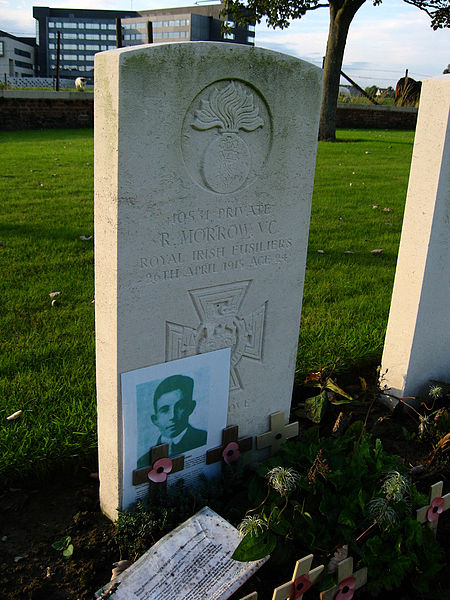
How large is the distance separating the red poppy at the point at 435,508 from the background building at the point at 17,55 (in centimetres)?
9855

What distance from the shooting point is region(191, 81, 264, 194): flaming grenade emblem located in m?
2.22

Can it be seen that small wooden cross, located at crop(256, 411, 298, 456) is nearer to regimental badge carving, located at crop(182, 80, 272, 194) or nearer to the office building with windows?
regimental badge carving, located at crop(182, 80, 272, 194)

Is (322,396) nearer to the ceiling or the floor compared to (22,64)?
nearer to the floor

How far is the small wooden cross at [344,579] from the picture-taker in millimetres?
2168

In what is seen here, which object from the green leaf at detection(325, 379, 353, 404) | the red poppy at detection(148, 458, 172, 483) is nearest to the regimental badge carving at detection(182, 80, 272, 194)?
the red poppy at detection(148, 458, 172, 483)

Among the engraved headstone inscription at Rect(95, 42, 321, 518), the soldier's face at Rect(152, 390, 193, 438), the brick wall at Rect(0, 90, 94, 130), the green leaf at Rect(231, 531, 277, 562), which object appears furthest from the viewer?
the brick wall at Rect(0, 90, 94, 130)

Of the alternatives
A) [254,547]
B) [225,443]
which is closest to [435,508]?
[254,547]

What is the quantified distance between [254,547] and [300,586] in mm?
214

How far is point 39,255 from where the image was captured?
530 cm

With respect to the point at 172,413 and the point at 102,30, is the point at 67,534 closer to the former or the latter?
the point at 172,413

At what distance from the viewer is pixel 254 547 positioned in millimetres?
2182

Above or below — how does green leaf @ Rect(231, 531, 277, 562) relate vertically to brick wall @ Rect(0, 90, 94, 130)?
below

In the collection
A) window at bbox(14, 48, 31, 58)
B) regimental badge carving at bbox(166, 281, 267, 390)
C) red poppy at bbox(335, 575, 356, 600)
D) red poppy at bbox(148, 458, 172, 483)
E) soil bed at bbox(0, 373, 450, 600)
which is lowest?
soil bed at bbox(0, 373, 450, 600)

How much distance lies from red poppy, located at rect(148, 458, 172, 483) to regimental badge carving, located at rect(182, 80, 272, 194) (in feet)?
4.02
